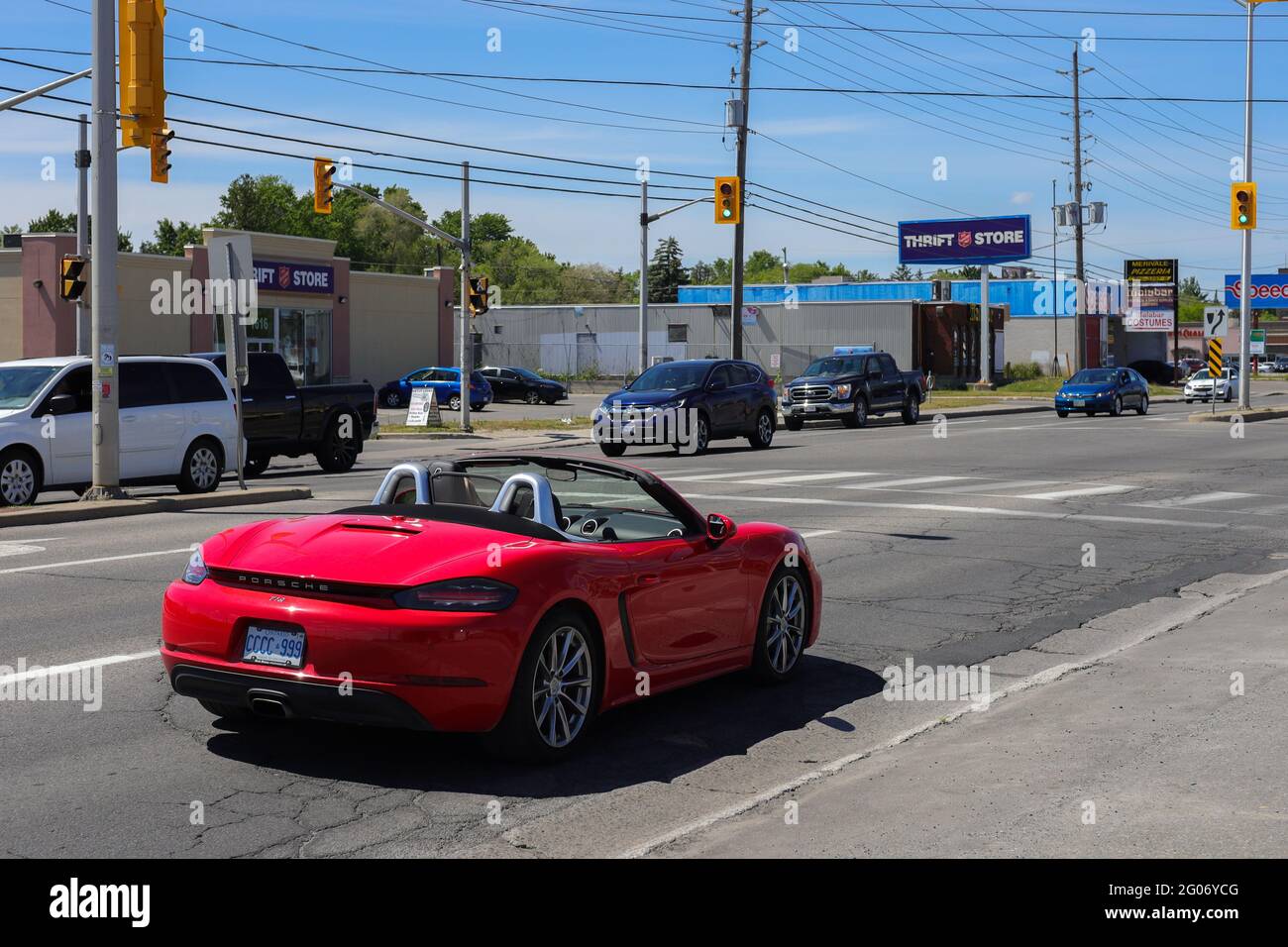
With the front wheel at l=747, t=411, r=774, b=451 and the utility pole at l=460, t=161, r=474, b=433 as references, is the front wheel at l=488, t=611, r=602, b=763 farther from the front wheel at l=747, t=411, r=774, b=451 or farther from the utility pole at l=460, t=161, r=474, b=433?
the utility pole at l=460, t=161, r=474, b=433

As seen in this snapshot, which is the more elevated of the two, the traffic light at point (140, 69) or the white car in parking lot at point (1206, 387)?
the traffic light at point (140, 69)

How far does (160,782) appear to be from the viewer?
6.58m

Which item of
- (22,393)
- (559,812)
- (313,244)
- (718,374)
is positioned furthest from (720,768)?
(313,244)

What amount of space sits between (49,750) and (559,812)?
252 cm

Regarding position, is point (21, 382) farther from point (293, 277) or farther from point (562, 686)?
point (293, 277)

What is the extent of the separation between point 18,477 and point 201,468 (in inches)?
115

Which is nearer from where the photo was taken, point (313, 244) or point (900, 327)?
point (313, 244)

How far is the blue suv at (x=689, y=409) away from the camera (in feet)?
97.5

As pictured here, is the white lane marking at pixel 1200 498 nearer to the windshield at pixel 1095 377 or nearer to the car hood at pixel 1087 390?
the car hood at pixel 1087 390

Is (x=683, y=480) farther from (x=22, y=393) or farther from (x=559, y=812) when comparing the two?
(x=559, y=812)

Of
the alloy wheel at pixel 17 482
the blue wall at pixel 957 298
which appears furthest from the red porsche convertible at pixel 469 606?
the blue wall at pixel 957 298

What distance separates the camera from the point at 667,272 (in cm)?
15938

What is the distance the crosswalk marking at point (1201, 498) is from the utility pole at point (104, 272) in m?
13.1

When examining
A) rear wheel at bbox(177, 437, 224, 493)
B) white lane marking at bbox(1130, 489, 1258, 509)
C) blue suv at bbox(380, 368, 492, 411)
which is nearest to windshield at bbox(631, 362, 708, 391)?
rear wheel at bbox(177, 437, 224, 493)
